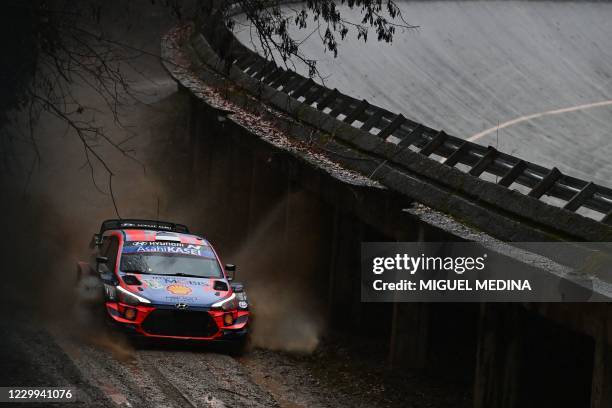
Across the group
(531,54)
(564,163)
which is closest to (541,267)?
(564,163)

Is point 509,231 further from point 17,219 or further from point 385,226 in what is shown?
point 17,219

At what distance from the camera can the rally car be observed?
15266mm

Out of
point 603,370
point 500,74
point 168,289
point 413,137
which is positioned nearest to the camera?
point 603,370

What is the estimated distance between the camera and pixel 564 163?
37.5 metres

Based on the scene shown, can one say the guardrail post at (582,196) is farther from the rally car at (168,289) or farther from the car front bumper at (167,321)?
the car front bumper at (167,321)

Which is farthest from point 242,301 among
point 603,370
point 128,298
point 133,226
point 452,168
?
point 603,370

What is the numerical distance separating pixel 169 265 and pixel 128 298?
124 cm

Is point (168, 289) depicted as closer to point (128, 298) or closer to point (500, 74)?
point (128, 298)

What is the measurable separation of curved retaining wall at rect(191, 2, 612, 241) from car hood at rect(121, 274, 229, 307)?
112 inches

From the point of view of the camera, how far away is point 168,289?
15594 mm

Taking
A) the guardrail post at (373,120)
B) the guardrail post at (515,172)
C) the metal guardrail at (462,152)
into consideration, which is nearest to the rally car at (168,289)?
the metal guardrail at (462,152)

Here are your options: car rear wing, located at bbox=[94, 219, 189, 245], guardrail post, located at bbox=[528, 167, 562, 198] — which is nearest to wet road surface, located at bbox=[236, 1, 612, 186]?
car rear wing, located at bbox=[94, 219, 189, 245]

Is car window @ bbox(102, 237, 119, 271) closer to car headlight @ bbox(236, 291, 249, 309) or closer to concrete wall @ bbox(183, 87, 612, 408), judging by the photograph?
car headlight @ bbox(236, 291, 249, 309)

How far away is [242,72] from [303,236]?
7065 millimetres
